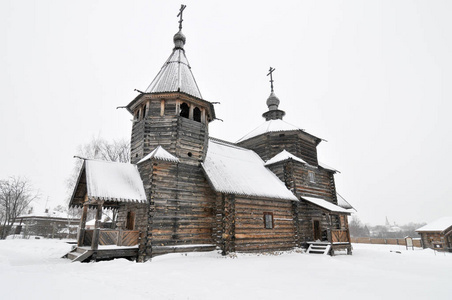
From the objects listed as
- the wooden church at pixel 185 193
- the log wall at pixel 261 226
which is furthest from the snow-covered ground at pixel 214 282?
the log wall at pixel 261 226

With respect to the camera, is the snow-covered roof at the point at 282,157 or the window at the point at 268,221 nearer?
the window at the point at 268,221

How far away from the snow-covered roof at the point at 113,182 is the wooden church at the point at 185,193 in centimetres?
5

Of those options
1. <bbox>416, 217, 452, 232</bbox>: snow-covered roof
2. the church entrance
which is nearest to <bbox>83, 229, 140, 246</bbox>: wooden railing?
the church entrance

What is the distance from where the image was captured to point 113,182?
41.8 ft

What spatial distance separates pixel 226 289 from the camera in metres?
7.23

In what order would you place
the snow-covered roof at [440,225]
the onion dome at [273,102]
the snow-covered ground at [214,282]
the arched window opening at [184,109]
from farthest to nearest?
the snow-covered roof at [440,225] < the onion dome at [273,102] < the arched window opening at [184,109] < the snow-covered ground at [214,282]

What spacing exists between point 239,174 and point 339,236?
797cm

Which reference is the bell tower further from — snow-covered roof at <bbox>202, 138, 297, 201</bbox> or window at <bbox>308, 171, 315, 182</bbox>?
window at <bbox>308, 171, 315, 182</bbox>

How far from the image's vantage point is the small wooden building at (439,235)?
28.3 metres

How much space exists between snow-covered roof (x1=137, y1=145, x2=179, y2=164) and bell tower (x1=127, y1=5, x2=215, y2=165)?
1.45 feet

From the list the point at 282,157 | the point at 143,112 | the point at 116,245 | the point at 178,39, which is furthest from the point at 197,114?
the point at 116,245

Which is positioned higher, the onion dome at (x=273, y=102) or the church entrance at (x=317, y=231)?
the onion dome at (x=273, y=102)

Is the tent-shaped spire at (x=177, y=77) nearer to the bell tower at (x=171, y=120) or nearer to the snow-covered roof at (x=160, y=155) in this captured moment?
the bell tower at (x=171, y=120)

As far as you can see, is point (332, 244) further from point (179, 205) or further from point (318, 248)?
point (179, 205)
